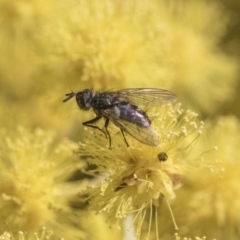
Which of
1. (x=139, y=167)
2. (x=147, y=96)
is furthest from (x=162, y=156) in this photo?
(x=147, y=96)

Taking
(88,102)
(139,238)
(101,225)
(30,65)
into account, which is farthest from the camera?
(30,65)

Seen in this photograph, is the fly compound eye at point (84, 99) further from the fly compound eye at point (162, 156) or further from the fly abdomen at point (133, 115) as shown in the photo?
the fly compound eye at point (162, 156)

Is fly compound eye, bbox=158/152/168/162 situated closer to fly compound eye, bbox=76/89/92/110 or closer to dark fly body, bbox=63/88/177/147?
dark fly body, bbox=63/88/177/147

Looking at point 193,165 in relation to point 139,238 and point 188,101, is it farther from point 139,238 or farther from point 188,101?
point 188,101

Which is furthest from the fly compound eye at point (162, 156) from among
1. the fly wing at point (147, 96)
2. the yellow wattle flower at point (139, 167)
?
the fly wing at point (147, 96)

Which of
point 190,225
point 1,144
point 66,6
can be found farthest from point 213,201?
point 66,6

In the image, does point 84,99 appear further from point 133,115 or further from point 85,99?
point 133,115

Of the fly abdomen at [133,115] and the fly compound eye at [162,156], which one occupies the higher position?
the fly abdomen at [133,115]

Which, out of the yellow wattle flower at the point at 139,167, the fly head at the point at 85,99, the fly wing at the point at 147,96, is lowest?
the yellow wattle flower at the point at 139,167
